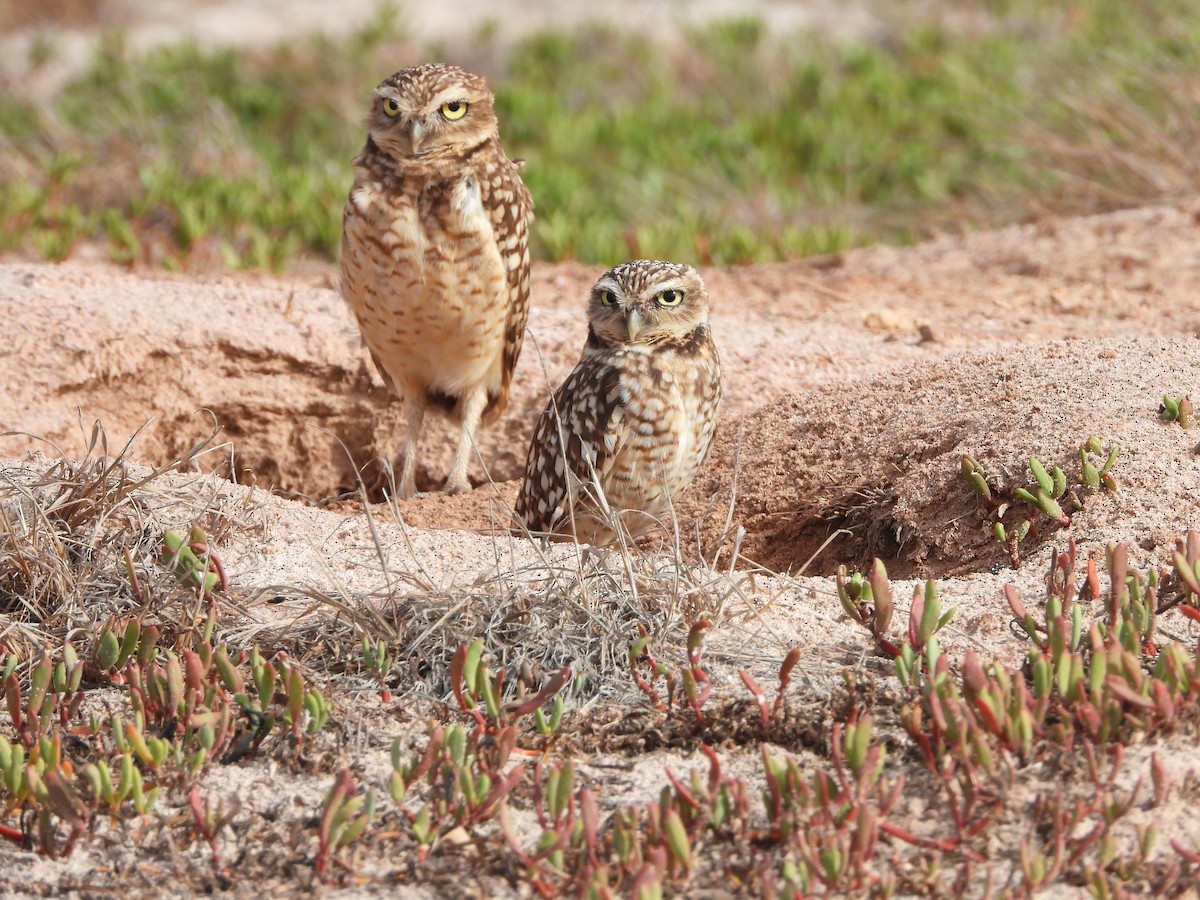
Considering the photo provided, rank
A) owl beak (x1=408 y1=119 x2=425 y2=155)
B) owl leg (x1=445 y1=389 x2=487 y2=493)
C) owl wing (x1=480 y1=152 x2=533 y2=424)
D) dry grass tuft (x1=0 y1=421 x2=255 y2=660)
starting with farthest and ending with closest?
owl leg (x1=445 y1=389 x2=487 y2=493) → owl wing (x1=480 y1=152 x2=533 y2=424) → owl beak (x1=408 y1=119 x2=425 y2=155) → dry grass tuft (x1=0 y1=421 x2=255 y2=660)

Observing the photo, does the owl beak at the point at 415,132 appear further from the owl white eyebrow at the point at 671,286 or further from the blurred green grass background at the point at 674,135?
the blurred green grass background at the point at 674,135

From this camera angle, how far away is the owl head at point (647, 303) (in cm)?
488

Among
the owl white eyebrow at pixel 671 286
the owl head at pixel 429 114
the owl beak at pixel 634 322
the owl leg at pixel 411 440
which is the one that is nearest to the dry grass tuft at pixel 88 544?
the owl beak at pixel 634 322

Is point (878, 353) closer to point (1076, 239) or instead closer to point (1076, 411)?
point (1076, 411)

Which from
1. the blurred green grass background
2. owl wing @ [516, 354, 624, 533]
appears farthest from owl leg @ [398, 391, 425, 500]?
the blurred green grass background

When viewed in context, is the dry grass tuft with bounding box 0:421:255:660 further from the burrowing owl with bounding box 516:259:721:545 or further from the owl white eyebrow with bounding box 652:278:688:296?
the owl white eyebrow with bounding box 652:278:688:296

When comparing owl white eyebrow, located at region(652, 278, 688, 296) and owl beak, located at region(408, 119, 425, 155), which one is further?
owl beak, located at region(408, 119, 425, 155)

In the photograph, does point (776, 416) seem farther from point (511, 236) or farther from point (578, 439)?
point (511, 236)

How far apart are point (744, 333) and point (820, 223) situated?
3430mm

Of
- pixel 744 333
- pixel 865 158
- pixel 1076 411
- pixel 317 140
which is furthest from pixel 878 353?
pixel 317 140

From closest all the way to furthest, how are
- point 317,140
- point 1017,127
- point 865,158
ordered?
point 1017,127 < point 865,158 < point 317,140

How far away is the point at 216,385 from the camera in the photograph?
597 centimetres

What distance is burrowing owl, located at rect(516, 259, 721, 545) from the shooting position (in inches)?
190

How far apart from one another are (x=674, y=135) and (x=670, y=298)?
689 cm
